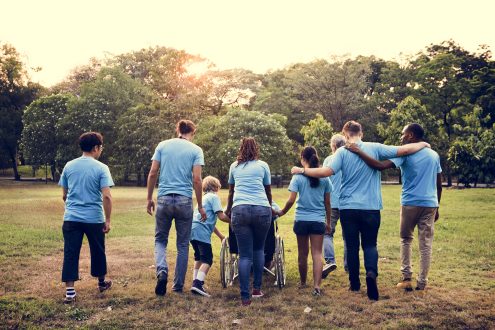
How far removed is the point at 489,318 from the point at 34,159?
44147 mm

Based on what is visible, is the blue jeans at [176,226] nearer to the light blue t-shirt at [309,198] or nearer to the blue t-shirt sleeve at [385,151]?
the light blue t-shirt at [309,198]

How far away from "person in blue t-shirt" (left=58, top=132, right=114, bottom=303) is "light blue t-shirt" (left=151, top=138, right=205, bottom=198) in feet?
2.23

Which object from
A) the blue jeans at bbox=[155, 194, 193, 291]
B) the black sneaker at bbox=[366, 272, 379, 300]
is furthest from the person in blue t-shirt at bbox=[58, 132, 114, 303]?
the black sneaker at bbox=[366, 272, 379, 300]

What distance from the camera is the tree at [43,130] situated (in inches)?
1688

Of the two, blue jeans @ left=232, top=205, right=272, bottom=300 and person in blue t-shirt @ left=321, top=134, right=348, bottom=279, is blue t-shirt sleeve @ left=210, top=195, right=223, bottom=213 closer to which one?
blue jeans @ left=232, top=205, right=272, bottom=300

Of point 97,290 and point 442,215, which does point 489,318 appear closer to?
point 97,290

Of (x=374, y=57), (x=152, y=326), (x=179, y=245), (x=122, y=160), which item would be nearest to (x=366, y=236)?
(x=179, y=245)

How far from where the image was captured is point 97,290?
20.9ft

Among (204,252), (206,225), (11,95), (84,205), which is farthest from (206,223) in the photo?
(11,95)

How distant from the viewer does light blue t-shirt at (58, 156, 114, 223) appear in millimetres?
5928

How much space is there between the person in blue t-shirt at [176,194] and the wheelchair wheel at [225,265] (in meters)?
0.51

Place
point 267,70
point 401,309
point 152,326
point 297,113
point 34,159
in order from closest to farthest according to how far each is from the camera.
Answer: point 152,326 < point 401,309 < point 34,159 < point 297,113 < point 267,70

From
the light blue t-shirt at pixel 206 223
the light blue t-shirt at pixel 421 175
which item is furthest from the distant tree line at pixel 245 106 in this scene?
the light blue t-shirt at pixel 421 175

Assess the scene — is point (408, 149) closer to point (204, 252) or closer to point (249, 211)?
point (249, 211)
